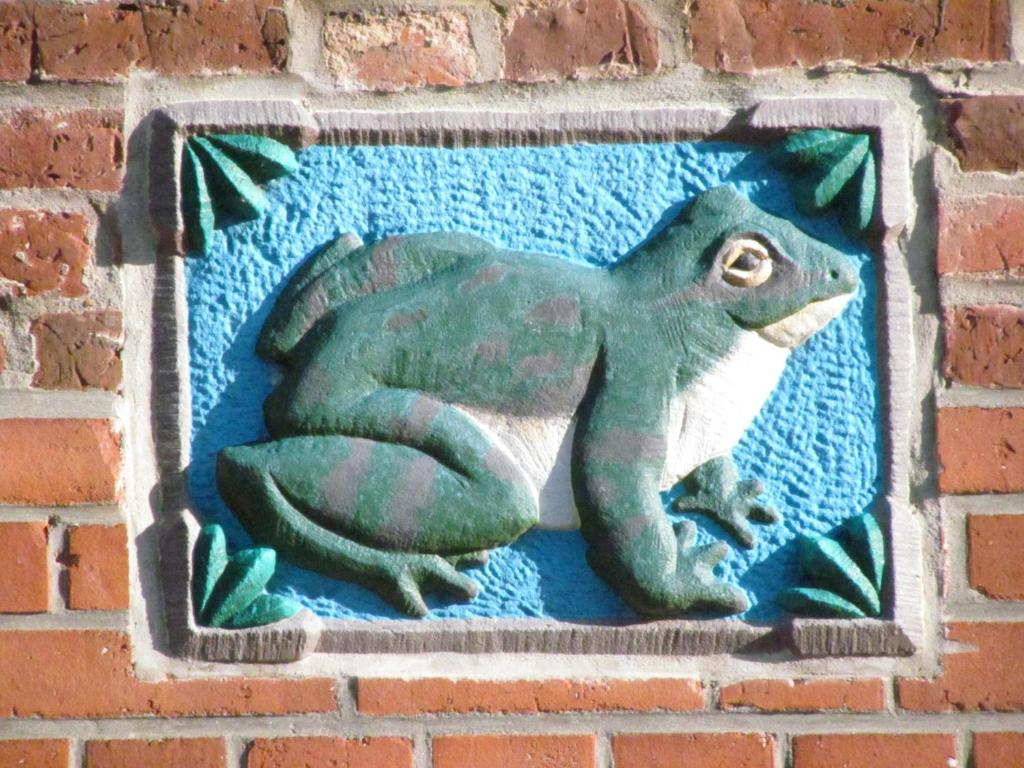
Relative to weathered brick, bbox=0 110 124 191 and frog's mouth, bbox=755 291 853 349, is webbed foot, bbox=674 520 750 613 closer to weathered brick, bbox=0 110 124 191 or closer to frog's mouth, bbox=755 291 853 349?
frog's mouth, bbox=755 291 853 349

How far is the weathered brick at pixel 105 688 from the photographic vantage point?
4.49 ft

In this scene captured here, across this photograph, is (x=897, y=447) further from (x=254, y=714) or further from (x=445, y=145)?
(x=254, y=714)

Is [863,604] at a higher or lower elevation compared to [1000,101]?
lower

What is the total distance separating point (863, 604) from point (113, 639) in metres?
0.70

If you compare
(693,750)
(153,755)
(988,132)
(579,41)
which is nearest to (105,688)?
(153,755)

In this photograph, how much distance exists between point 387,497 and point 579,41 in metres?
0.50

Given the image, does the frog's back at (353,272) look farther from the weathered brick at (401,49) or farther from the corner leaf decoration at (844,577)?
the corner leaf decoration at (844,577)

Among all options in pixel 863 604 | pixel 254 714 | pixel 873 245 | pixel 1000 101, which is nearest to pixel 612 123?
pixel 873 245

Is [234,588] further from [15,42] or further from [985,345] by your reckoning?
[985,345]

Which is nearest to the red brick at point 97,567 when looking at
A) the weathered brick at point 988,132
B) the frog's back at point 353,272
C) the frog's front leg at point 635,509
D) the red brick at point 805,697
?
the frog's back at point 353,272

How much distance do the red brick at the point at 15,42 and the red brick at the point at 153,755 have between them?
0.65m

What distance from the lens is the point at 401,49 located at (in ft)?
4.89

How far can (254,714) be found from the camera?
1.38m

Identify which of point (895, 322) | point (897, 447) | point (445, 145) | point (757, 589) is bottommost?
point (757, 589)
